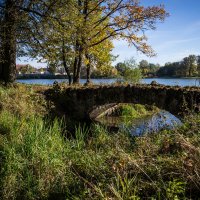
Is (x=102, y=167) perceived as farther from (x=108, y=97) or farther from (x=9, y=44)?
(x=108, y=97)

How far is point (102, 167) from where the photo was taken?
5.33 meters

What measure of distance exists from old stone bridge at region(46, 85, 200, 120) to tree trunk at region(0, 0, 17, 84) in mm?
2417

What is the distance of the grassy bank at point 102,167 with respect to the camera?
440 cm

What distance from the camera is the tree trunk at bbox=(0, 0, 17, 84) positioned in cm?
1623

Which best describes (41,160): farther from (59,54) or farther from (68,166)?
(59,54)

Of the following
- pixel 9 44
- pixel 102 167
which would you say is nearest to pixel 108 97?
pixel 9 44

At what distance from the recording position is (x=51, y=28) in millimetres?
17000

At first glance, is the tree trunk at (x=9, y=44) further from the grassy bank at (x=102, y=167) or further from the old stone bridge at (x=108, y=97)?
the grassy bank at (x=102, y=167)

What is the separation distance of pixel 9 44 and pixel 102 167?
12.9 m

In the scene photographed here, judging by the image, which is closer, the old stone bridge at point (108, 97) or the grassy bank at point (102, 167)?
the grassy bank at point (102, 167)

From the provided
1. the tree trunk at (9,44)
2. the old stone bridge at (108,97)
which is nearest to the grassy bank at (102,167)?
the old stone bridge at (108,97)

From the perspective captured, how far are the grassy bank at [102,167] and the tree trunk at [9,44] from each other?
9724 millimetres

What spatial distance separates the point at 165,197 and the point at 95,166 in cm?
163

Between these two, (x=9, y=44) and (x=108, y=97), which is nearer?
(x=9, y=44)
